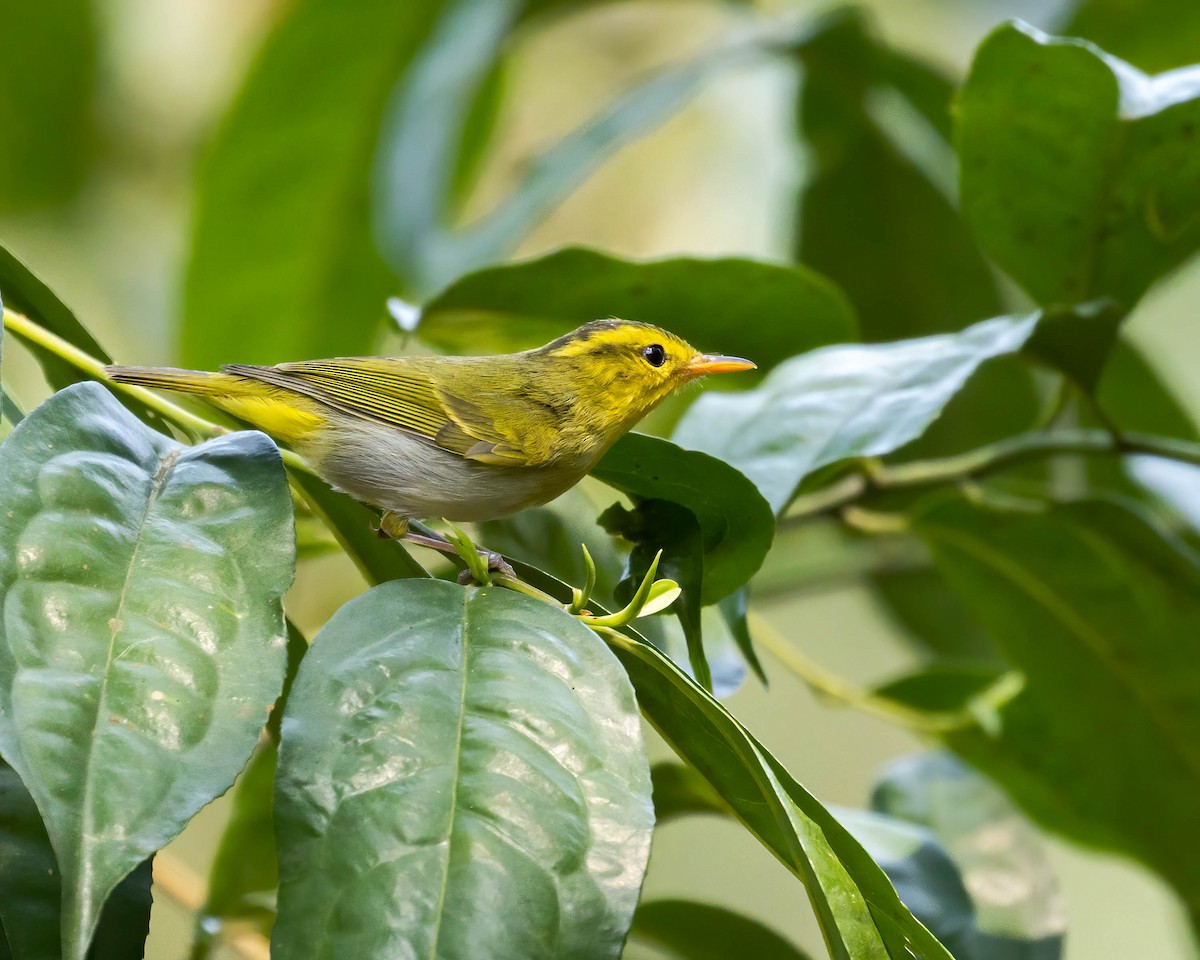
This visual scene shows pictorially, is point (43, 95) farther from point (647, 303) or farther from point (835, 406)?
point (835, 406)

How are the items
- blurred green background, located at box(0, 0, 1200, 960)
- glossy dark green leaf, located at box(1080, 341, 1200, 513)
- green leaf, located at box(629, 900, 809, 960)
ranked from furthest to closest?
blurred green background, located at box(0, 0, 1200, 960), glossy dark green leaf, located at box(1080, 341, 1200, 513), green leaf, located at box(629, 900, 809, 960)

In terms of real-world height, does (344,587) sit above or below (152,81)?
below

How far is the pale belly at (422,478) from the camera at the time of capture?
208 cm

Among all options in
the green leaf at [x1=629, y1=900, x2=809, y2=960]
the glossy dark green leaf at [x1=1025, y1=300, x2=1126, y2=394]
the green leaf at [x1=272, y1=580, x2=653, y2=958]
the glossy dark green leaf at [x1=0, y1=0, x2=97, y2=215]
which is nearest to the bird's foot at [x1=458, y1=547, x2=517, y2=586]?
the green leaf at [x1=272, y1=580, x2=653, y2=958]

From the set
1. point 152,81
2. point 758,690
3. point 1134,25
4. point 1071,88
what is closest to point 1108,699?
point 1071,88

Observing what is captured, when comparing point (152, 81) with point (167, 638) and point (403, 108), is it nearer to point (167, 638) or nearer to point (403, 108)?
point (403, 108)

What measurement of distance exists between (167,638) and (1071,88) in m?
1.74

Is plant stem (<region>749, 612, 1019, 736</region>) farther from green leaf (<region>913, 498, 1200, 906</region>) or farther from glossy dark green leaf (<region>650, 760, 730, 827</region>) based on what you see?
glossy dark green leaf (<region>650, 760, 730, 827</region>)

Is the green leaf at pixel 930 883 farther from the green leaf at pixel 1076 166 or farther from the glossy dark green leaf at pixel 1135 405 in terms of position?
the glossy dark green leaf at pixel 1135 405

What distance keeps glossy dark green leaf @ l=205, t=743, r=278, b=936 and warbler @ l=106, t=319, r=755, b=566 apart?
51cm

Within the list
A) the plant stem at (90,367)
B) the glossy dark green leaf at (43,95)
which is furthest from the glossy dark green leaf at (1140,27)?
the glossy dark green leaf at (43,95)

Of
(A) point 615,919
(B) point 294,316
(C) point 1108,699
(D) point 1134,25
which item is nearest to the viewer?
(A) point 615,919

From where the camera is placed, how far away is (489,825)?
991 millimetres

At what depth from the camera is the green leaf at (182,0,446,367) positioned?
341cm
